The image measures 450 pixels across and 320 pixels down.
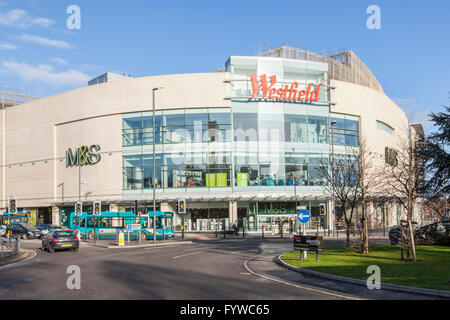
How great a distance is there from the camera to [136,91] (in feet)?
171

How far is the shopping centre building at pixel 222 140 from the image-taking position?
5028 centimetres

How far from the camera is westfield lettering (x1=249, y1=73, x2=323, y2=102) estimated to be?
164 feet

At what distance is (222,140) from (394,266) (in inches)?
1376

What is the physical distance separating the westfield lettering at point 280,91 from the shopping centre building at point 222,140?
0.39 ft

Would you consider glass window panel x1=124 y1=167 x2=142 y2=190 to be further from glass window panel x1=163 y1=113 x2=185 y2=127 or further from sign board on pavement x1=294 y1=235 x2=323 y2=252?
sign board on pavement x1=294 y1=235 x2=323 y2=252

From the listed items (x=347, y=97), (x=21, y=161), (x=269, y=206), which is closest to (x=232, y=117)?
(x=269, y=206)

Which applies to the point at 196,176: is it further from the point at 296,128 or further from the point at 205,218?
the point at 296,128

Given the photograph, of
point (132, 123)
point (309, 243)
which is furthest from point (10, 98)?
point (309, 243)

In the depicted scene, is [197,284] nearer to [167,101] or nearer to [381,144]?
[167,101]

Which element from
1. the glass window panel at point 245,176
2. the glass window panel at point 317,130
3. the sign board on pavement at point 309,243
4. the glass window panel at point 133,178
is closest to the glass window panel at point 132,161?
the glass window panel at point 133,178

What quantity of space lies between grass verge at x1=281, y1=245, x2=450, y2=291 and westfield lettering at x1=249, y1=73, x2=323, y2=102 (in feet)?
97.8

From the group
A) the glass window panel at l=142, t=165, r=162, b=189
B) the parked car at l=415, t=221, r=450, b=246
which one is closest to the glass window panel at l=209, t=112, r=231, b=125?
the glass window panel at l=142, t=165, r=162, b=189

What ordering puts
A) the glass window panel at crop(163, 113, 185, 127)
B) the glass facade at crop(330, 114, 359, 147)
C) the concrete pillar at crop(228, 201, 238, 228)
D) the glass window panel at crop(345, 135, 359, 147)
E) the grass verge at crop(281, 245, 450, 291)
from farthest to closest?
the glass window panel at crop(345, 135, 359, 147)
the glass facade at crop(330, 114, 359, 147)
the glass window panel at crop(163, 113, 185, 127)
the concrete pillar at crop(228, 201, 238, 228)
the grass verge at crop(281, 245, 450, 291)

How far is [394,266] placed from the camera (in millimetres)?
16641
